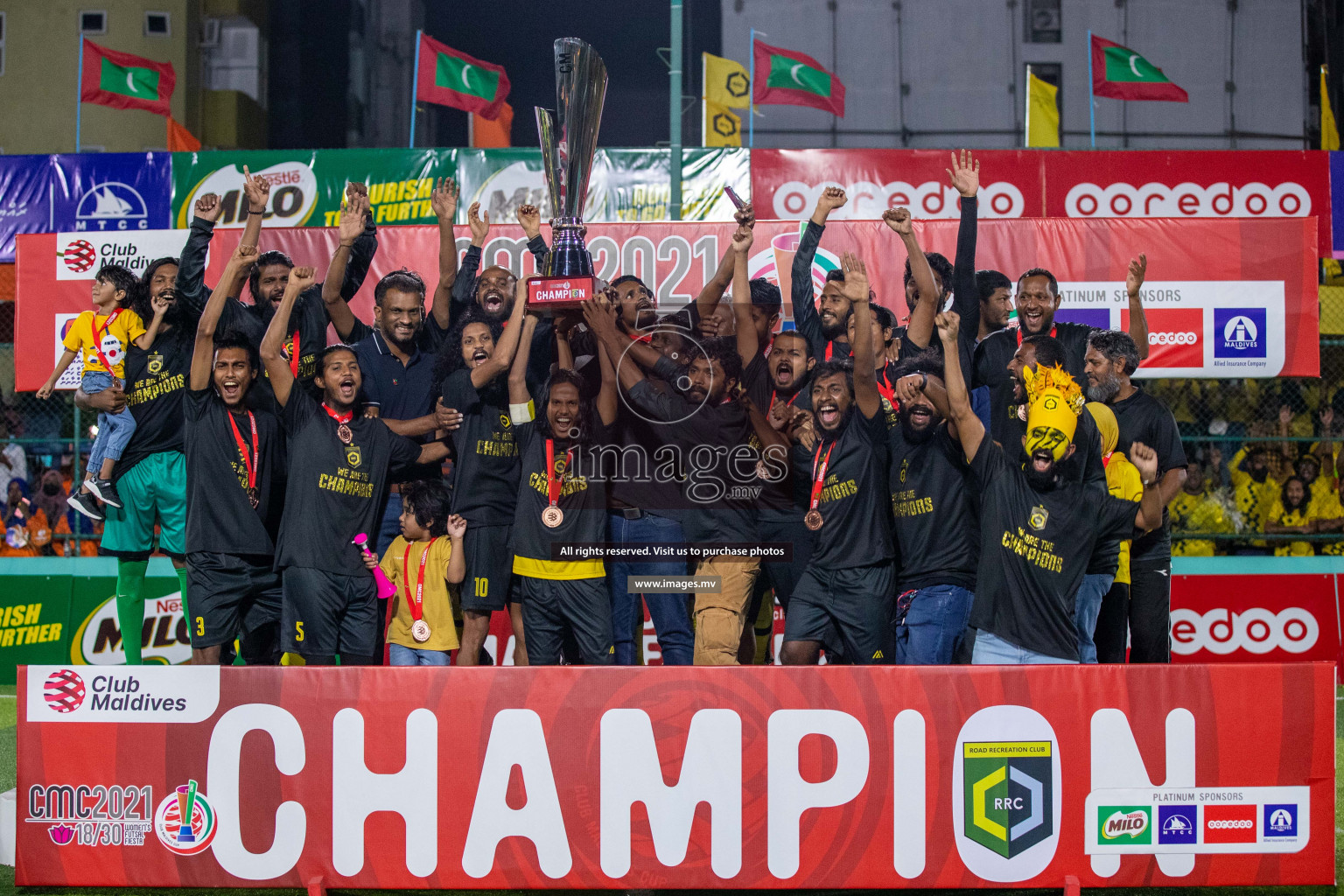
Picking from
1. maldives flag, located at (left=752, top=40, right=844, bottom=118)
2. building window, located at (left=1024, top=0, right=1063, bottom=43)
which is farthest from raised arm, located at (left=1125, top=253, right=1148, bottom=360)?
building window, located at (left=1024, top=0, right=1063, bottom=43)

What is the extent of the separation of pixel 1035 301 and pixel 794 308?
136 cm

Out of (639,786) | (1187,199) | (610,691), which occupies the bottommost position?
(639,786)

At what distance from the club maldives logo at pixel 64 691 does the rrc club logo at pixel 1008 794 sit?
3.13 meters

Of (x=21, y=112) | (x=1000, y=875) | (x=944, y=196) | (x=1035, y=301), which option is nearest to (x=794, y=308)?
(x=1035, y=301)

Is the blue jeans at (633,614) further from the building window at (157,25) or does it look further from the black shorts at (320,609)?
the building window at (157,25)

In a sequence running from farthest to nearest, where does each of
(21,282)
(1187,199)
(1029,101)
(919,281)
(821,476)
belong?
(1029,101) → (1187,199) → (21,282) → (919,281) → (821,476)

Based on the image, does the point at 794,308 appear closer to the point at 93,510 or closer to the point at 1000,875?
the point at 1000,875

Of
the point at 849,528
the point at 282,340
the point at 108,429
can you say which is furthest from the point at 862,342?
the point at 108,429

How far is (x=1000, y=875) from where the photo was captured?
13.1 ft

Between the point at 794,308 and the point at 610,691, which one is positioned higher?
the point at 794,308

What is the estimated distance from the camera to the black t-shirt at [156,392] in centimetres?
623

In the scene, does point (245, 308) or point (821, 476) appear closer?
point (821, 476)

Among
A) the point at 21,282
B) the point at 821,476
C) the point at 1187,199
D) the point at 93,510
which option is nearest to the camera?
the point at 821,476

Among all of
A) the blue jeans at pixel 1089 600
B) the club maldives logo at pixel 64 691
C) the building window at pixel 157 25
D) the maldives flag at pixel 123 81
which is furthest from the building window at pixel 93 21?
the blue jeans at pixel 1089 600
